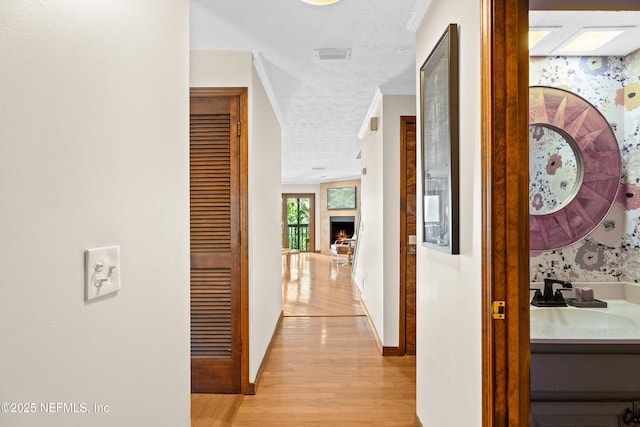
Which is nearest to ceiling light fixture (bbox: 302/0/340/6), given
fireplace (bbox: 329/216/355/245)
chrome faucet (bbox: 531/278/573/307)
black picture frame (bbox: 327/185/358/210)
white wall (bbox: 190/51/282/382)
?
white wall (bbox: 190/51/282/382)

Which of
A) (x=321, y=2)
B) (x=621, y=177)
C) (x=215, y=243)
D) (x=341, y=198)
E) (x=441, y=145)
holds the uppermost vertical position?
(x=321, y=2)

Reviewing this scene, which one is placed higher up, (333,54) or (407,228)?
(333,54)

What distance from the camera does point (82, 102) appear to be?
776 mm

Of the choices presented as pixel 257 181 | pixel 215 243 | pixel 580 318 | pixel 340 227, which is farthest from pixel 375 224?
pixel 340 227

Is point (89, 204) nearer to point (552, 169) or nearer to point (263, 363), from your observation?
point (552, 169)

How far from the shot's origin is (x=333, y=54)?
2.62 metres

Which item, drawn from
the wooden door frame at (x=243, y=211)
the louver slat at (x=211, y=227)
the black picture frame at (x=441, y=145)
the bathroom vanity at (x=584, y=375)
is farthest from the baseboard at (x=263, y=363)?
the bathroom vanity at (x=584, y=375)

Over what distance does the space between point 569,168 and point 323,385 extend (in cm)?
223

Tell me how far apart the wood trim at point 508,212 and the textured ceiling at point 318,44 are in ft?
2.97

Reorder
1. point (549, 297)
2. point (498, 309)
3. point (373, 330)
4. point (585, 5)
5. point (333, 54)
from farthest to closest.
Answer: point (373, 330) < point (333, 54) < point (549, 297) < point (585, 5) < point (498, 309)

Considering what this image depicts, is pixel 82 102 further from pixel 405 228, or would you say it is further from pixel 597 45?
pixel 405 228

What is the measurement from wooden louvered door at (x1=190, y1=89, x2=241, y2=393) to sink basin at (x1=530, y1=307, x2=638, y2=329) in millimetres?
1904

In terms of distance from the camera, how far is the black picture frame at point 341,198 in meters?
11.7

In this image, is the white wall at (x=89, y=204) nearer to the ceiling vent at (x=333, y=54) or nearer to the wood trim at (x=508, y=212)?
the wood trim at (x=508, y=212)
